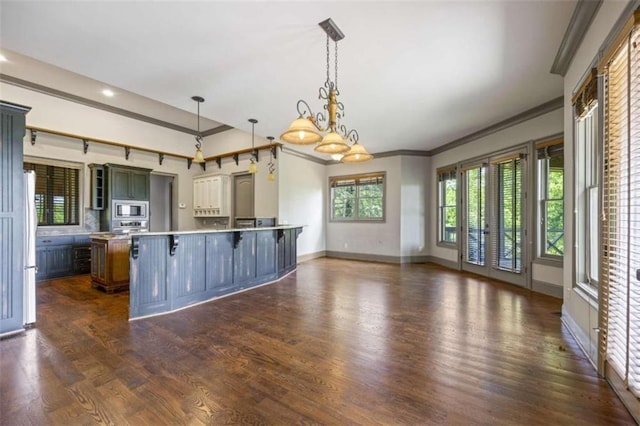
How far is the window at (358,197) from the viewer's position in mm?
7656

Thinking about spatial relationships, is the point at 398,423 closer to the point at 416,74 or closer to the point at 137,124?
the point at 416,74

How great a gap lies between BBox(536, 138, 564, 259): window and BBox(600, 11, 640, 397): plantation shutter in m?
2.58

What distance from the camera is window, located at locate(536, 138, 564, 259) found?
4230 millimetres

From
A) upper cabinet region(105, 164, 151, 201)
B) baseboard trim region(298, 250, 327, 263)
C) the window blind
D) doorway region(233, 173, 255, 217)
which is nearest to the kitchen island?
baseboard trim region(298, 250, 327, 263)

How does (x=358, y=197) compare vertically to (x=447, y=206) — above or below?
above

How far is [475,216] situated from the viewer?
5.87 meters

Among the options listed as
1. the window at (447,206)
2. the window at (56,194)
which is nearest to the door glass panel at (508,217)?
the window at (447,206)

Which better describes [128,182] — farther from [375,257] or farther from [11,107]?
[375,257]

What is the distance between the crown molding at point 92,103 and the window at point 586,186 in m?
7.31

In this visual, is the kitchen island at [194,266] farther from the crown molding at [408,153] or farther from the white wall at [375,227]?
the crown molding at [408,153]

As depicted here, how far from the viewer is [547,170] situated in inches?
175

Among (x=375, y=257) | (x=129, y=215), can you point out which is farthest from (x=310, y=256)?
(x=129, y=215)

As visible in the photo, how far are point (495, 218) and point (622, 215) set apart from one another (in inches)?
144

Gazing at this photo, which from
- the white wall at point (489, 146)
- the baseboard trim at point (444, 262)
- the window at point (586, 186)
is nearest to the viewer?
the window at point (586, 186)
